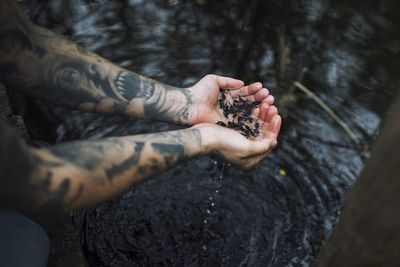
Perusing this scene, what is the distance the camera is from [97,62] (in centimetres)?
304

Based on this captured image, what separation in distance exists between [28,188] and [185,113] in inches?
63.1

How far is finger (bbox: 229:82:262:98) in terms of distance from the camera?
11.1 feet

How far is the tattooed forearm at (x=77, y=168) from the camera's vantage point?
1.77 metres

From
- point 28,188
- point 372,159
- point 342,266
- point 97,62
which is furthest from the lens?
point 97,62

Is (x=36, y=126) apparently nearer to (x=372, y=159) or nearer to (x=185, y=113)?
(x=185, y=113)

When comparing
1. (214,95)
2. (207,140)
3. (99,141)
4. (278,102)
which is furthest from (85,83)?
(278,102)

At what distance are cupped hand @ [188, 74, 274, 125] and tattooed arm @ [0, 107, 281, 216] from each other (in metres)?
0.45

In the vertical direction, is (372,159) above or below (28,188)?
above

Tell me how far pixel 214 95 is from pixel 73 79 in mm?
1082

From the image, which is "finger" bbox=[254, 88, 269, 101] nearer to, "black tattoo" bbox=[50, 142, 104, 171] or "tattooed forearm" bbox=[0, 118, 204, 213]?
"tattooed forearm" bbox=[0, 118, 204, 213]

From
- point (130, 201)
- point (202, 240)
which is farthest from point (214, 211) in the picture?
point (130, 201)

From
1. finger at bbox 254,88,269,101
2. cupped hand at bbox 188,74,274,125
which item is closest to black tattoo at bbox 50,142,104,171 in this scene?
cupped hand at bbox 188,74,274,125

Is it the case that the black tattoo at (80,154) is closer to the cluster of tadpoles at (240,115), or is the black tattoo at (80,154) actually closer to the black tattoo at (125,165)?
Answer: the black tattoo at (125,165)

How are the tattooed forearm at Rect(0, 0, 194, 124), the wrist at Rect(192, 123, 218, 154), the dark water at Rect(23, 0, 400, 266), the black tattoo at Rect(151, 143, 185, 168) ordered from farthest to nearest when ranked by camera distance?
the dark water at Rect(23, 0, 400, 266) < the wrist at Rect(192, 123, 218, 154) < the tattooed forearm at Rect(0, 0, 194, 124) < the black tattoo at Rect(151, 143, 185, 168)
